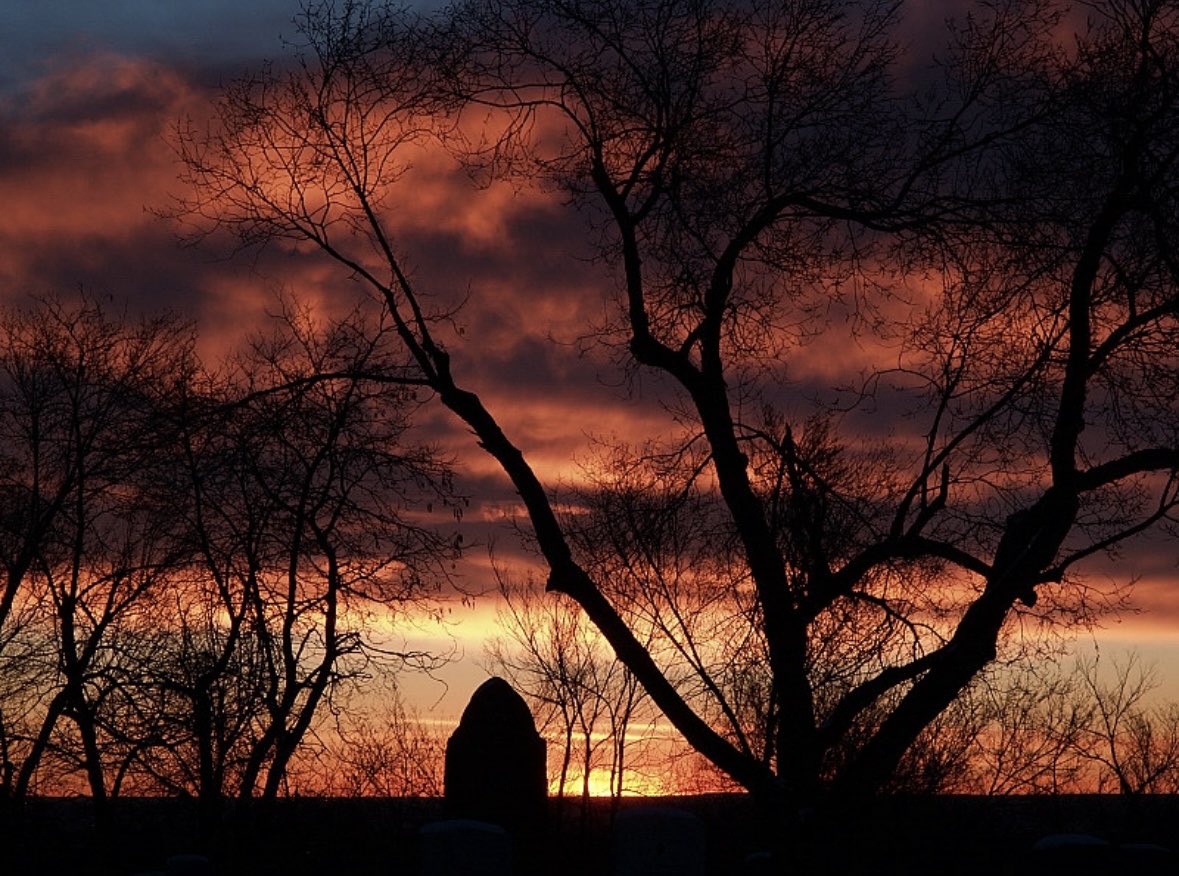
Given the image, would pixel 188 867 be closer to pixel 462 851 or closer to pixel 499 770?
pixel 462 851

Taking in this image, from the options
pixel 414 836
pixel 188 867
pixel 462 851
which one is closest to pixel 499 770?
pixel 414 836

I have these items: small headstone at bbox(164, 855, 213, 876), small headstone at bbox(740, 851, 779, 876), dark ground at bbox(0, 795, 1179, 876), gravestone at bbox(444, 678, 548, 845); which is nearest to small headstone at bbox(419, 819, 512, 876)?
small headstone at bbox(164, 855, 213, 876)

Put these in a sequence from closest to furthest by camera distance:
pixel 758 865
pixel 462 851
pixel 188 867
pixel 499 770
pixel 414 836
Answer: pixel 462 851 < pixel 188 867 < pixel 758 865 < pixel 499 770 < pixel 414 836

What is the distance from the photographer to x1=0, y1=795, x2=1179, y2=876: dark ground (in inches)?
816

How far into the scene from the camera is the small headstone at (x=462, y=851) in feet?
35.1

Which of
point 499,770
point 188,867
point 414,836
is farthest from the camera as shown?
point 414,836

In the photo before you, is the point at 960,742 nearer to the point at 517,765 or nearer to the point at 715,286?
the point at 517,765

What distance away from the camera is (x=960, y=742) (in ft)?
84.4

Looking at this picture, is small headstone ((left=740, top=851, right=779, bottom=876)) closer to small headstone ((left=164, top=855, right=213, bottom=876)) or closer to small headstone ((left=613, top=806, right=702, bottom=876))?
small headstone ((left=613, top=806, right=702, bottom=876))

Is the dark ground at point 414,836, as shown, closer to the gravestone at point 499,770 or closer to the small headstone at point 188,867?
the gravestone at point 499,770

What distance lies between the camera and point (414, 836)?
859 inches

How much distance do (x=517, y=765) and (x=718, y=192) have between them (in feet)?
35.6

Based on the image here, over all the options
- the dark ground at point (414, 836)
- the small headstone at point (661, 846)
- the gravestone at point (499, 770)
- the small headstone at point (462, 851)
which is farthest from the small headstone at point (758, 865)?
the gravestone at point (499, 770)

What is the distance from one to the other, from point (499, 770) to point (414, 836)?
2.04 m
